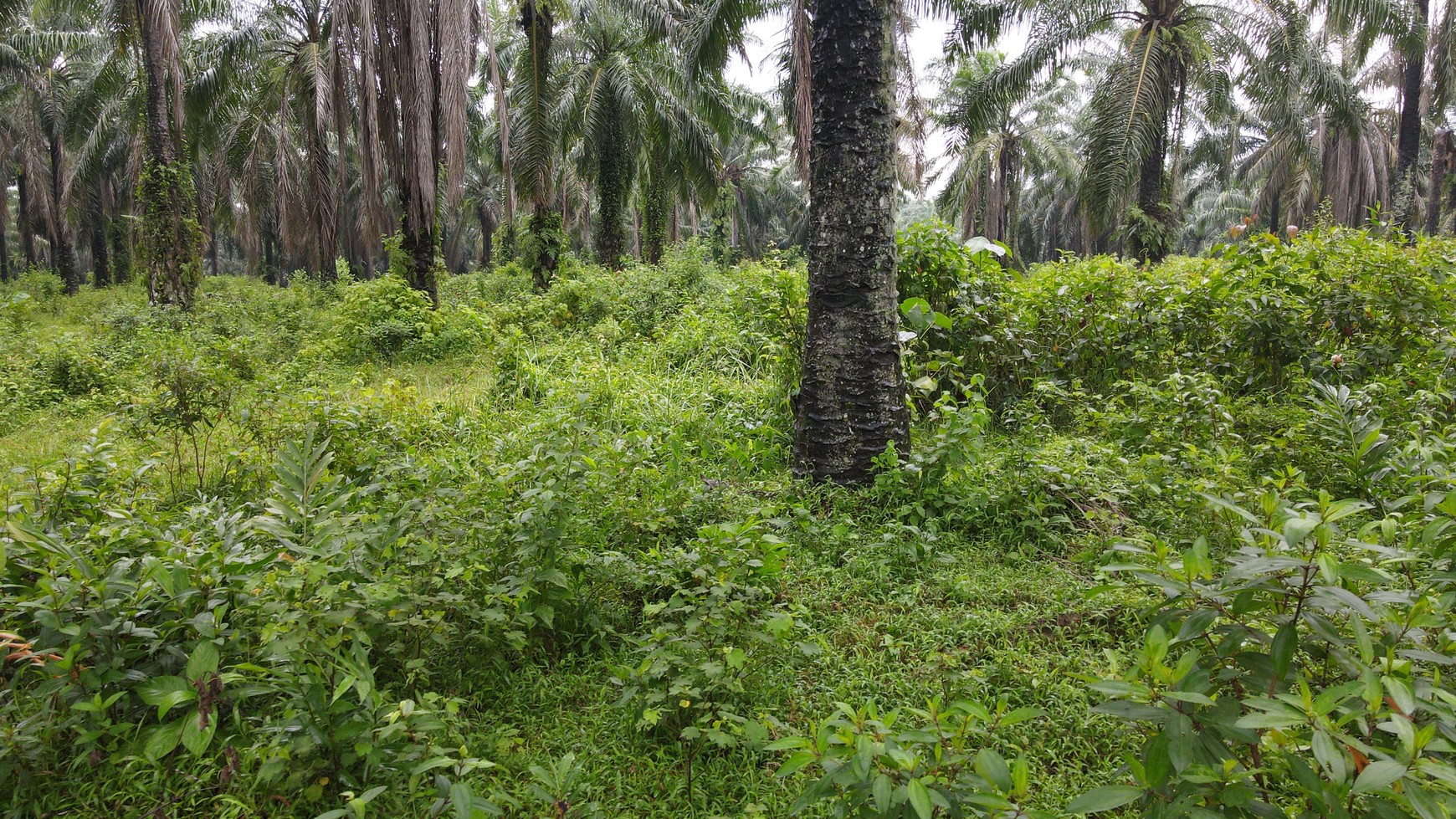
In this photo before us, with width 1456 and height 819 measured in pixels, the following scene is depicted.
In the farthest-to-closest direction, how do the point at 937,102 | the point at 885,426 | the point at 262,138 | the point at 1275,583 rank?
the point at 937,102
the point at 262,138
the point at 885,426
the point at 1275,583

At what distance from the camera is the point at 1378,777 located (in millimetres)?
1099

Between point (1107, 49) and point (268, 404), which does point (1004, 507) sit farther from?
point (1107, 49)

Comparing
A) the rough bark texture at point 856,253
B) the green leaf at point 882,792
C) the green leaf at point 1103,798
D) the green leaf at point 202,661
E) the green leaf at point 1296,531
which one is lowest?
the green leaf at point 882,792

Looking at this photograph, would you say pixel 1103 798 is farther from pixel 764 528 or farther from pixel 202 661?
pixel 764 528

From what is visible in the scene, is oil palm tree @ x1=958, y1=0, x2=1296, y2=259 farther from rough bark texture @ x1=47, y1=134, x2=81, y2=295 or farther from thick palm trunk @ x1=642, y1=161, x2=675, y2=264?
rough bark texture @ x1=47, y1=134, x2=81, y2=295

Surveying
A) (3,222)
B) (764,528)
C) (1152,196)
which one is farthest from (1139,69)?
(3,222)

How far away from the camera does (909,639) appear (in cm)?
280

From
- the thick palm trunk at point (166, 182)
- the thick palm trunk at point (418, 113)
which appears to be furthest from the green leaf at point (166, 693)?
the thick palm trunk at point (166, 182)

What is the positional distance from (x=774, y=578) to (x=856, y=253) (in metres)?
1.93

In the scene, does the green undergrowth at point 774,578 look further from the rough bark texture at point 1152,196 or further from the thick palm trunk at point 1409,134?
the thick palm trunk at point 1409,134

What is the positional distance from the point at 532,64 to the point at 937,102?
1866cm

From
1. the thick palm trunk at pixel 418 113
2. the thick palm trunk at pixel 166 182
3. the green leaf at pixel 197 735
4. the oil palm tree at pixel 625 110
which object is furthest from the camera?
the oil palm tree at pixel 625 110

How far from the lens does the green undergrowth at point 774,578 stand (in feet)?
5.01

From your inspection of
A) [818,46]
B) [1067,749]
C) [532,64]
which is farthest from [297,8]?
[1067,749]
